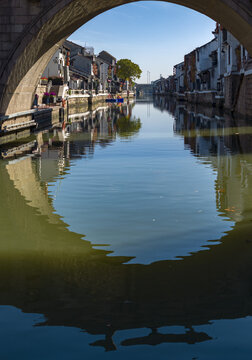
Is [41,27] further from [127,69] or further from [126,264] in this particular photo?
[127,69]

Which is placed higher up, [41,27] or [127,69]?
[127,69]

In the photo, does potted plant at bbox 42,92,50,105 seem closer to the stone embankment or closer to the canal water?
the stone embankment

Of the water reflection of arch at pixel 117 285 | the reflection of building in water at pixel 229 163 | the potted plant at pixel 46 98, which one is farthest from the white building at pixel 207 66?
the water reflection of arch at pixel 117 285

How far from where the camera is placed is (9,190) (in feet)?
34.4

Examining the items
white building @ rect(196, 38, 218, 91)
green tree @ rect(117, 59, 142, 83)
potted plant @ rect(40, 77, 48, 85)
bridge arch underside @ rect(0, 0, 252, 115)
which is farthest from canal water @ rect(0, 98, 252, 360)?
green tree @ rect(117, 59, 142, 83)

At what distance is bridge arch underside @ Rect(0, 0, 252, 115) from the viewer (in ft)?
65.0

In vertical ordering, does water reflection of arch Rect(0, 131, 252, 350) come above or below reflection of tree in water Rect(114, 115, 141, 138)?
below

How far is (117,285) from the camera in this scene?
505cm

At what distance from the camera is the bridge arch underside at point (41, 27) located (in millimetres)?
19797

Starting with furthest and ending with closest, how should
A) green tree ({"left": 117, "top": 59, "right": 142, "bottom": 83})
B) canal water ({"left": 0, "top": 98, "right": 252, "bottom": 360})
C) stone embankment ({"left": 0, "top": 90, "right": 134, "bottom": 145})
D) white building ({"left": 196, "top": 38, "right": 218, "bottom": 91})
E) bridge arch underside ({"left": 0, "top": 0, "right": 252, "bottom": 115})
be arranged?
green tree ({"left": 117, "top": 59, "right": 142, "bottom": 83})
white building ({"left": 196, "top": 38, "right": 218, "bottom": 91})
stone embankment ({"left": 0, "top": 90, "right": 134, "bottom": 145})
bridge arch underside ({"left": 0, "top": 0, "right": 252, "bottom": 115})
canal water ({"left": 0, "top": 98, "right": 252, "bottom": 360})

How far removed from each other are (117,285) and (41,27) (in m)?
17.0

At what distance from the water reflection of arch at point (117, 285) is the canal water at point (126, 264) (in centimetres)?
1

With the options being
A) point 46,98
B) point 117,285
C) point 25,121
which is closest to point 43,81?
point 46,98

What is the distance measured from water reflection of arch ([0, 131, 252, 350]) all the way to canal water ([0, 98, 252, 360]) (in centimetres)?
1
